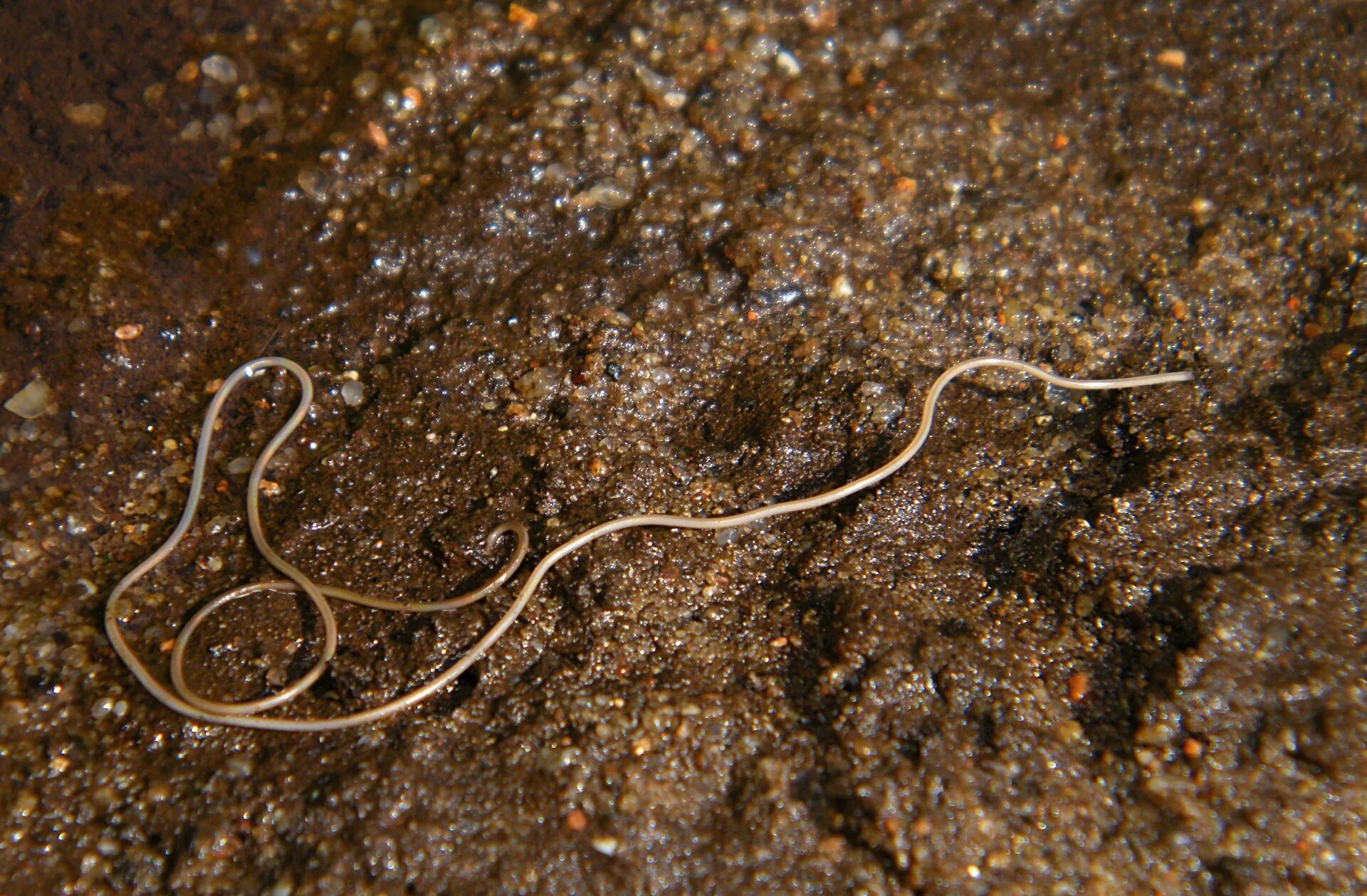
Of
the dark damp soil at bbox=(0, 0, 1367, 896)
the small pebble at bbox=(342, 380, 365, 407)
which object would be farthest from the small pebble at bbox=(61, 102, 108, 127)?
the small pebble at bbox=(342, 380, 365, 407)

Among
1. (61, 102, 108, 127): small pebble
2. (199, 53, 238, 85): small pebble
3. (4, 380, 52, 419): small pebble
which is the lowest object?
(4, 380, 52, 419): small pebble

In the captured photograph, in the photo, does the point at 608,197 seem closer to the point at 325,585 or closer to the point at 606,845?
the point at 325,585

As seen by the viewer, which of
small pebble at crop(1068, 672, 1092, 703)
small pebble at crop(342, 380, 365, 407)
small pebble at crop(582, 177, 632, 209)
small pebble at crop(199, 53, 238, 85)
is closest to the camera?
small pebble at crop(1068, 672, 1092, 703)

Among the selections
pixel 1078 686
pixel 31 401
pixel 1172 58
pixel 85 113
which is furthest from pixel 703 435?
Result: pixel 85 113

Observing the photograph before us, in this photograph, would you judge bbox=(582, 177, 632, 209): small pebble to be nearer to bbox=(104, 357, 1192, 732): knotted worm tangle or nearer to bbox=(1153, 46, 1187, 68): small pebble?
bbox=(104, 357, 1192, 732): knotted worm tangle

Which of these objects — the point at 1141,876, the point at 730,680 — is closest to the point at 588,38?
the point at 730,680

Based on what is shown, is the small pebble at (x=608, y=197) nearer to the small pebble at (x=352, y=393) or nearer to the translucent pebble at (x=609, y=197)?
the translucent pebble at (x=609, y=197)

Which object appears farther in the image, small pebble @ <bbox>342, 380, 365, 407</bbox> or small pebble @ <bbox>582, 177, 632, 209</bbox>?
small pebble @ <bbox>582, 177, 632, 209</bbox>
